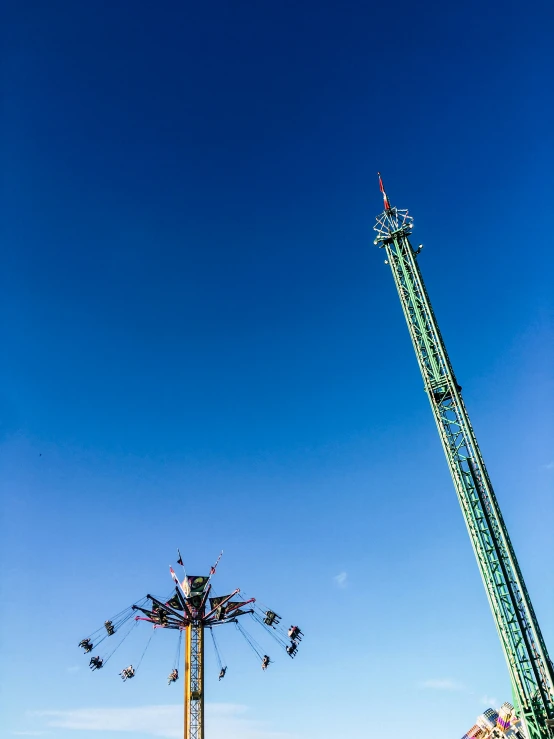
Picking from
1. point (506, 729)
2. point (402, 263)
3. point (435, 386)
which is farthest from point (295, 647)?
point (506, 729)

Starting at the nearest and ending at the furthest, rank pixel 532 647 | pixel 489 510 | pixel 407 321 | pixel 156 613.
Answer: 1. pixel 532 647
2. pixel 489 510
3. pixel 407 321
4. pixel 156 613

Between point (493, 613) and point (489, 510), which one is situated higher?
point (489, 510)

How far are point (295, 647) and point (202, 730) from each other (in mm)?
12303

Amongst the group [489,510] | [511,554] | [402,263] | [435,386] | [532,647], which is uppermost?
[402,263]

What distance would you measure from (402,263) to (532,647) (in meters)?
32.0

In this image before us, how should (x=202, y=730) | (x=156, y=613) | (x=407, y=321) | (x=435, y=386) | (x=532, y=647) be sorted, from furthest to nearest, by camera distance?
1. (x=156, y=613)
2. (x=202, y=730)
3. (x=407, y=321)
4. (x=435, y=386)
5. (x=532, y=647)

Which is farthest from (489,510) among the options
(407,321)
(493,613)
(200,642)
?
(200,642)

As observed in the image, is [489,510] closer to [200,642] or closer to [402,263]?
[402,263]

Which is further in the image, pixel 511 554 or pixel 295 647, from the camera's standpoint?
pixel 295 647

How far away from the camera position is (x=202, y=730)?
54.8 meters

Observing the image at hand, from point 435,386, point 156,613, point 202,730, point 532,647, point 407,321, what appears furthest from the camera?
point 156,613

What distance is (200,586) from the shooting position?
2504 inches

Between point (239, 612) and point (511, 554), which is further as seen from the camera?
point (239, 612)

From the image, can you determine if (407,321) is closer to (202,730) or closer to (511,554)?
(511,554)
